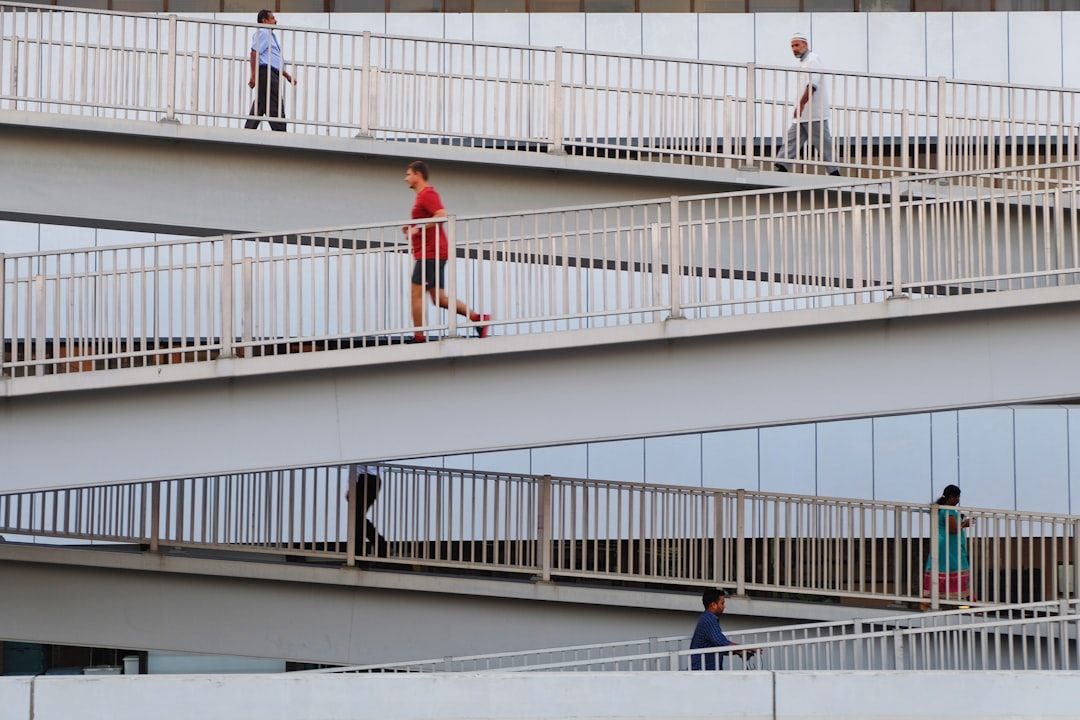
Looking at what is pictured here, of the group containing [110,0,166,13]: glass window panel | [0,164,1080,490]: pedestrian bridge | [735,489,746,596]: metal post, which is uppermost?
[110,0,166,13]: glass window panel

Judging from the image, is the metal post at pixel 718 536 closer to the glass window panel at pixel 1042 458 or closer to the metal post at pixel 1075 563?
the metal post at pixel 1075 563

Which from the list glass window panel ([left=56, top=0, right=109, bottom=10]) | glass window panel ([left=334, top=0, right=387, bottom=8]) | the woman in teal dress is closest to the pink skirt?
the woman in teal dress

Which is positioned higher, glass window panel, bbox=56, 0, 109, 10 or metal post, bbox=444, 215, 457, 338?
glass window panel, bbox=56, 0, 109, 10

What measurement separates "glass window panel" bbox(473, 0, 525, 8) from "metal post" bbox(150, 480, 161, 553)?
32.4ft

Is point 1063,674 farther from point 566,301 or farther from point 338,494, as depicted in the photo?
point 338,494

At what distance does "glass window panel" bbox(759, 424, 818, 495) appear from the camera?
2047 centimetres

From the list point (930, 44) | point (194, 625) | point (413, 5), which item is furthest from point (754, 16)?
point (194, 625)

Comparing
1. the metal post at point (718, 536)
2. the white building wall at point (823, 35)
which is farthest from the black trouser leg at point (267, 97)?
the metal post at point (718, 536)

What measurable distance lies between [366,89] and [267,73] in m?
1.49

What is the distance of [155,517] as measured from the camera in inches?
564

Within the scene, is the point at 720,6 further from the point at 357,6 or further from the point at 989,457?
the point at 989,457

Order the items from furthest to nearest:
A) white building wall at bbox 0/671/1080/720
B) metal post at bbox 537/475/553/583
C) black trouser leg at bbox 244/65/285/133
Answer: metal post at bbox 537/475/553/583 → black trouser leg at bbox 244/65/285/133 → white building wall at bbox 0/671/1080/720

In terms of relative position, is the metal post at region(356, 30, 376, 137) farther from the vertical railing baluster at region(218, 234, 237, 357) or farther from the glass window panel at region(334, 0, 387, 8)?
the glass window panel at region(334, 0, 387, 8)

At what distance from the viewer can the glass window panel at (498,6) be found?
824 inches
